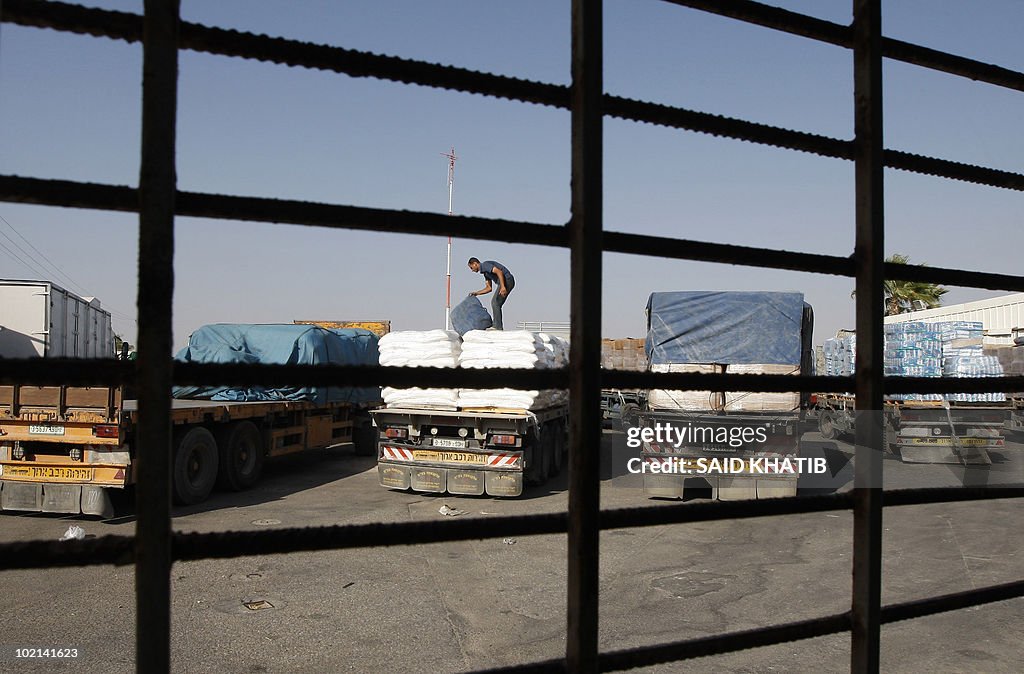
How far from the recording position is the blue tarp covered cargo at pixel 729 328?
37.6 ft

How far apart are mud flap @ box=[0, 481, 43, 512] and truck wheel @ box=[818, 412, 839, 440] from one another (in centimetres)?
1717

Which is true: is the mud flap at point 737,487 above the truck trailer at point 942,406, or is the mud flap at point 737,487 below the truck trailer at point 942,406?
below

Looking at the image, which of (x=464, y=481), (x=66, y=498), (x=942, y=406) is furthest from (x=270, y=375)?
(x=942, y=406)

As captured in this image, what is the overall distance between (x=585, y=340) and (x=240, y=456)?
9.84 m

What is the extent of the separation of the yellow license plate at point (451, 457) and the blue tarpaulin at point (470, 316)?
6.12ft

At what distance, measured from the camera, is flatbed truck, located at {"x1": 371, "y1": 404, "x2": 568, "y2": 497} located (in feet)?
33.3

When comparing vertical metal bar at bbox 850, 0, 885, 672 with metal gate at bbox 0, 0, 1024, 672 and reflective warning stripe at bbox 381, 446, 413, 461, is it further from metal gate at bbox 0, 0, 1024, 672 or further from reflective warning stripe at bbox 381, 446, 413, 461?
reflective warning stripe at bbox 381, 446, 413, 461

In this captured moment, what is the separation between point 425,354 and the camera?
414 inches

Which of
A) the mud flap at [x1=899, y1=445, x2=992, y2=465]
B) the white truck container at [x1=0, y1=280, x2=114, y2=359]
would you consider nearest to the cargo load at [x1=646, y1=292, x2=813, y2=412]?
the mud flap at [x1=899, y1=445, x2=992, y2=465]

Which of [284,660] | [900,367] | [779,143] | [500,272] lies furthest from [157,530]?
[900,367]

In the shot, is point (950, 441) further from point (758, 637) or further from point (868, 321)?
point (758, 637)

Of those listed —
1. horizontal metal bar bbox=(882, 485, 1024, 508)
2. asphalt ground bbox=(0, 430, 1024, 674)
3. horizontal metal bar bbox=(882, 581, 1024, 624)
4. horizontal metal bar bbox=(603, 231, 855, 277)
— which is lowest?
asphalt ground bbox=(0, 430, 1024, 674)

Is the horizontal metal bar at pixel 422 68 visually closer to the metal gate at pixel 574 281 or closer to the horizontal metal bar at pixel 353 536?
the metal gate at pixel 574 281

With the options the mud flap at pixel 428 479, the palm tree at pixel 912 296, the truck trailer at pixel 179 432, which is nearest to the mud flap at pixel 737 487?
the mud flap at pixel 428 479
